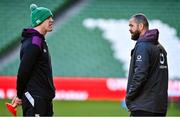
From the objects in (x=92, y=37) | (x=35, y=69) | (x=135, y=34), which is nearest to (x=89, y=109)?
(x=92, y=37)

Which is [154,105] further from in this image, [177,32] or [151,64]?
[177,32]

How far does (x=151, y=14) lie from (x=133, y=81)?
6.42 meters

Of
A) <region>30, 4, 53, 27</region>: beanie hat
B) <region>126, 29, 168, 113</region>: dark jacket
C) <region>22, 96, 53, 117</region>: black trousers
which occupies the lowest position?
<region>22, 96, 53, 117</region>: black trousers

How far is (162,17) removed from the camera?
11422mm

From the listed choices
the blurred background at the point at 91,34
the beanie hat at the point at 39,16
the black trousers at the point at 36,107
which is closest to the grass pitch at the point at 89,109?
the blurred background at the point at 91,34

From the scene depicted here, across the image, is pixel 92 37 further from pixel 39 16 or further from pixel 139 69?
pixel 139 69

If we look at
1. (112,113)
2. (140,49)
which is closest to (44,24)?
(140,49)

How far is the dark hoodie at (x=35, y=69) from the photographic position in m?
5.02

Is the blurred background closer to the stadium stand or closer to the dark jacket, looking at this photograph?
the stadium stand

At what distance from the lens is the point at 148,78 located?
512cm

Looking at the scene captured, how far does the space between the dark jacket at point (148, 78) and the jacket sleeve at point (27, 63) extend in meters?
0.79

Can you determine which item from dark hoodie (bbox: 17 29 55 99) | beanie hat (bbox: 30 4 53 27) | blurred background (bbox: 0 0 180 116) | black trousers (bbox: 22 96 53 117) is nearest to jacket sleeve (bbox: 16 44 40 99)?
dark hoodie (bbox: 17 29 55 99)

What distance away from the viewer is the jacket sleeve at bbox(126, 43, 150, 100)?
505 centimetres

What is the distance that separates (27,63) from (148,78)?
3.18 feet
